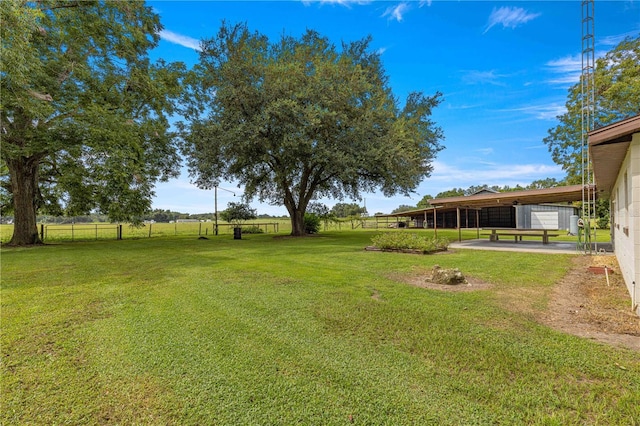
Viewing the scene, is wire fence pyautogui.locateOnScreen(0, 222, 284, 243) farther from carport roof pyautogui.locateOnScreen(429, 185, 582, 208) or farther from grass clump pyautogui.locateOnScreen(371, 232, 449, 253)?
carport roof pyautogui.locateOnScreen(429, 185, 582, 208)

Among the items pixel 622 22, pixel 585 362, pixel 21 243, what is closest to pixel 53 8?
pixel 21 243

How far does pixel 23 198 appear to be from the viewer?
45.2ft

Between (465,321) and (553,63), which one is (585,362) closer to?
(465,321)

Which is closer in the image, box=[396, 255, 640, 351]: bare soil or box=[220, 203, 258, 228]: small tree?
box=[396, 255, 640, 351]: bare soil

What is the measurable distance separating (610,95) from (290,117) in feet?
67.7

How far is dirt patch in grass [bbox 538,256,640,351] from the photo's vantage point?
135 inches

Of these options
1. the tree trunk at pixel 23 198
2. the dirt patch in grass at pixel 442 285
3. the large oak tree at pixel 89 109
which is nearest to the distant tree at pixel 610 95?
the dirt patch in grass at pixel 442 285

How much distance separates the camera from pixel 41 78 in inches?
458

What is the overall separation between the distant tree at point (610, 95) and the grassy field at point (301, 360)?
738 inches

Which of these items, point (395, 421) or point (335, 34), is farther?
point (335, 34)

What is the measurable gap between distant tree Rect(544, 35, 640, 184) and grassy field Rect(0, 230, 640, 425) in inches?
738

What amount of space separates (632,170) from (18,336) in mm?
7869

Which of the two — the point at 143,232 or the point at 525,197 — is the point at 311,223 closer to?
the point at 525,197

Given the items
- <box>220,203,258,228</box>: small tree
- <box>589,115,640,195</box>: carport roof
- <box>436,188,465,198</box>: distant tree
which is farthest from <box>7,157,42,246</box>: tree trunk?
<box>436,188,465,198</box>: distant tree
